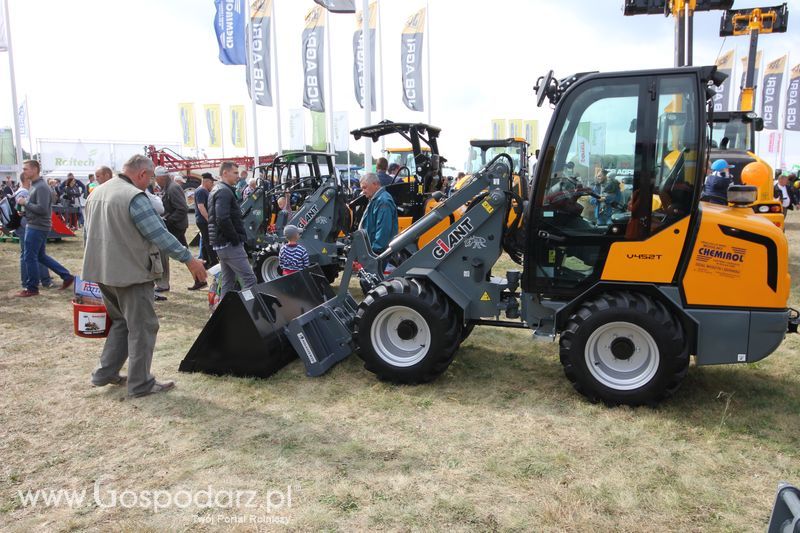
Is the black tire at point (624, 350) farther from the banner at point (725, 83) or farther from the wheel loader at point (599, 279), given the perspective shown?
the banner at point (725, 83)

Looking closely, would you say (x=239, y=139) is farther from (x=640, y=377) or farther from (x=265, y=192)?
(x=640, y=377)

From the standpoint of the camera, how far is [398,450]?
364 centimetres

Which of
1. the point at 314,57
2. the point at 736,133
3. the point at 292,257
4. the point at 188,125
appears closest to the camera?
the point at 292,257

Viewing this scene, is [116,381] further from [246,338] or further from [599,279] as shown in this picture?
[599,279]

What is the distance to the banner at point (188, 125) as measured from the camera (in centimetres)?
3547

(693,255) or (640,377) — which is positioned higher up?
(693,255)

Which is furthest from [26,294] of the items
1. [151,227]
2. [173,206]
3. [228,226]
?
[151,227]

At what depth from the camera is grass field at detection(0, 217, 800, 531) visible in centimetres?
295

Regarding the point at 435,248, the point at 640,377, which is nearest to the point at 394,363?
the point at 435,248

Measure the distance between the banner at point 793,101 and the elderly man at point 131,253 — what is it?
34.0 meters

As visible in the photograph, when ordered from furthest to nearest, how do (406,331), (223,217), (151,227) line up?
1. (223,217)
2. (406,331)
3. (151,227)

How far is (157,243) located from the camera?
4.16m

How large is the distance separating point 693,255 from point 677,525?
1.93 m

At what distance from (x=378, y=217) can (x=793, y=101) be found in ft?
105
